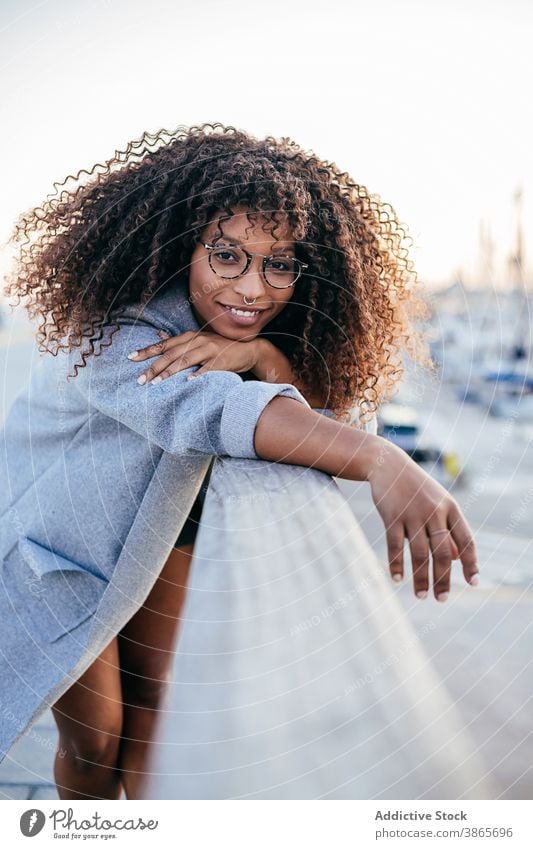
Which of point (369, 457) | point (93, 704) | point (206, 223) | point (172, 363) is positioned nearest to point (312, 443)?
point (369, 457)

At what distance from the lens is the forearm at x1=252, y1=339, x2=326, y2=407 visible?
0.81m

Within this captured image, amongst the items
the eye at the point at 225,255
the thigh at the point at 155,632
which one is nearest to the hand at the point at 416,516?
the eye at the point at 225,255

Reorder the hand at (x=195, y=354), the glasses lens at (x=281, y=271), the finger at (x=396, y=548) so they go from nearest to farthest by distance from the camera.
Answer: the finger at (x=396, y=548), the hand at (x=195, y=354), the glasses lens at (x=281, y=271)

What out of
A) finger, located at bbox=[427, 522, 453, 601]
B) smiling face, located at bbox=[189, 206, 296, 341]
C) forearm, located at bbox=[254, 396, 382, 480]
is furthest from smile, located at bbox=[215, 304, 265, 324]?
finger, located at bbox=[427, 522, 453, 601]

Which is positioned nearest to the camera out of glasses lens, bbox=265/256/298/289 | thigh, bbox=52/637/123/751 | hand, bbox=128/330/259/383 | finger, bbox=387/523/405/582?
finger, bbox=387/523/405/582

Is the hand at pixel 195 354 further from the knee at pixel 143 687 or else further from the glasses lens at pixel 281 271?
the knee at pixel 143 687

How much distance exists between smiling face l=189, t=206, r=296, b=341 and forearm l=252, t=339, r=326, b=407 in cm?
2

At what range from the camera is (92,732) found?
0.98 meters

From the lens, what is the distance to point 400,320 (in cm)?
92

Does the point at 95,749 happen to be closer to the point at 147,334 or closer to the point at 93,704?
the point at 93,704

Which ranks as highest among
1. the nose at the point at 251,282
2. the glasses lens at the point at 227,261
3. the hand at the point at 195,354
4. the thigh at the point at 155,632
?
the glasses lens at the point at 227,261

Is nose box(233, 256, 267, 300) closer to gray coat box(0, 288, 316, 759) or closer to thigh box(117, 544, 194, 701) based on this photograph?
gray coat box(0, 288, 316, 759)

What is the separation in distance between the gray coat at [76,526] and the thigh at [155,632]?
170 mm

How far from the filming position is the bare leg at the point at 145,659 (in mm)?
1029
